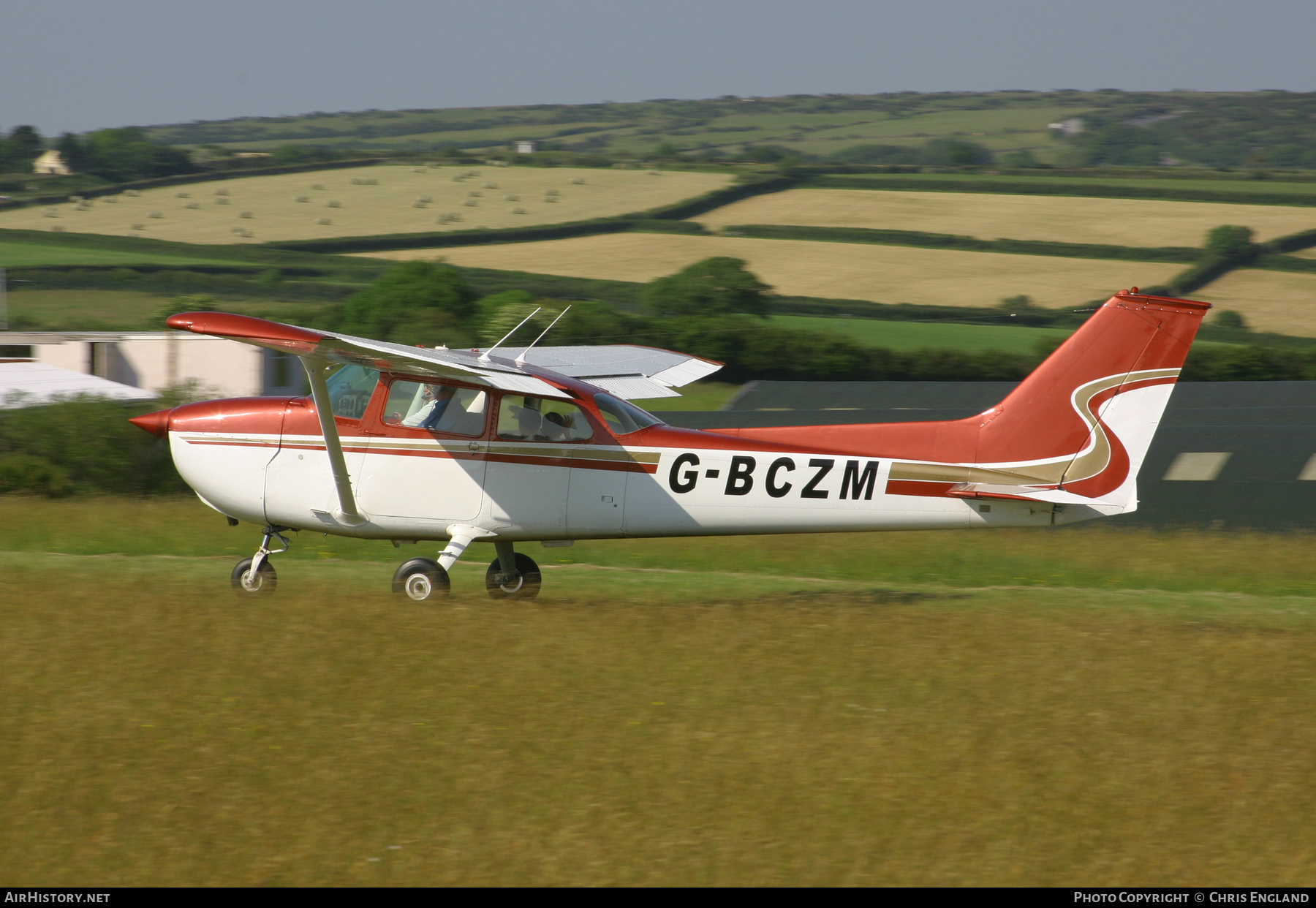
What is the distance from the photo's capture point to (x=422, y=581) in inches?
376

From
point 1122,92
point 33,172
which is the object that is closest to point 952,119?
point 1122,92

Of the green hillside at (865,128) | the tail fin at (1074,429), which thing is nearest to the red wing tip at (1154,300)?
the tail fin at (1074,429)

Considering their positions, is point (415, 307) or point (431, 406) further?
point (415, 307)

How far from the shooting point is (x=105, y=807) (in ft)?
17.3

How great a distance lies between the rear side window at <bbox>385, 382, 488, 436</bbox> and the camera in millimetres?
9500

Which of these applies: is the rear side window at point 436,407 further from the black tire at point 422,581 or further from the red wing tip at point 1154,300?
the red wing tip at point 1154,300

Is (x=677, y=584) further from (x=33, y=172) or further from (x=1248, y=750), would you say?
(x=33, y=172)

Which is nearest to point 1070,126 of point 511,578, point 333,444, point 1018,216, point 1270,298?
point 1018,216

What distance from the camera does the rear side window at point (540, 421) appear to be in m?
9.50

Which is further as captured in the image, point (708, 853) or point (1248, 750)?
point (1248, 750)

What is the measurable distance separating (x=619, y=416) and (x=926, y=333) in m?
30.2

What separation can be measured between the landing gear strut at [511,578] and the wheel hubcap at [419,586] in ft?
2.48

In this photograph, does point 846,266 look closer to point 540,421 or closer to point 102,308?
point 102,308
